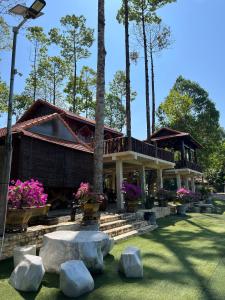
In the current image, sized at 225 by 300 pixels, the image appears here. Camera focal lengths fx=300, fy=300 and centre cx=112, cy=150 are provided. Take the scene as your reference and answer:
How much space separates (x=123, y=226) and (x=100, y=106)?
15.8ft

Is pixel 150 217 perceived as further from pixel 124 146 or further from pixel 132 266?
pixel 132 266

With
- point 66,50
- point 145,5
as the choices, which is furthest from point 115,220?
point 66,50

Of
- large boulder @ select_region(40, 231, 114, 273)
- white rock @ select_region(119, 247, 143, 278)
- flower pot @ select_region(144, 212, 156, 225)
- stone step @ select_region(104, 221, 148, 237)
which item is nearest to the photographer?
white rock @ select_region(119, 247, 143, 278)

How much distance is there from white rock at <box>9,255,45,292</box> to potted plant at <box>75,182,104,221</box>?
4017mm

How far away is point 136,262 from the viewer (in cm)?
535

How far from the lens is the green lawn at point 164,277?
4.55 metres

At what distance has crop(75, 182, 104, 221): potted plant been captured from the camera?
8.74 meters

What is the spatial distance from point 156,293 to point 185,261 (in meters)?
1.97

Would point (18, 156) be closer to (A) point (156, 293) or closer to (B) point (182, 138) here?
(A) point (156, 293)

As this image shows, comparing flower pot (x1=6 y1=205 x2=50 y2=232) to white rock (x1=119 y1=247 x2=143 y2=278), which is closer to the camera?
white rock (x1=119 y1=247 x2=143 y2=278)

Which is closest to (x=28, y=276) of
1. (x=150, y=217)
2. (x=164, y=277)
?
(x=164, y=277)

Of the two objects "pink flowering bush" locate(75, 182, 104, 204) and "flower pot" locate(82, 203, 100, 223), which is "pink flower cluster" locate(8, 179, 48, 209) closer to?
"flower pot" locate(82, 203, 100, 223)

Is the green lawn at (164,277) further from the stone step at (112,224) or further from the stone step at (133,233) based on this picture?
the stone step at (112,224)

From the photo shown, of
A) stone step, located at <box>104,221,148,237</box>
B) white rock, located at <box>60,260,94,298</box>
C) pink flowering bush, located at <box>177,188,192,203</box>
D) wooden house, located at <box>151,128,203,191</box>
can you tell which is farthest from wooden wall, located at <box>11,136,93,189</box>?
wooden house, located at <box>151,128,203,191</box>
